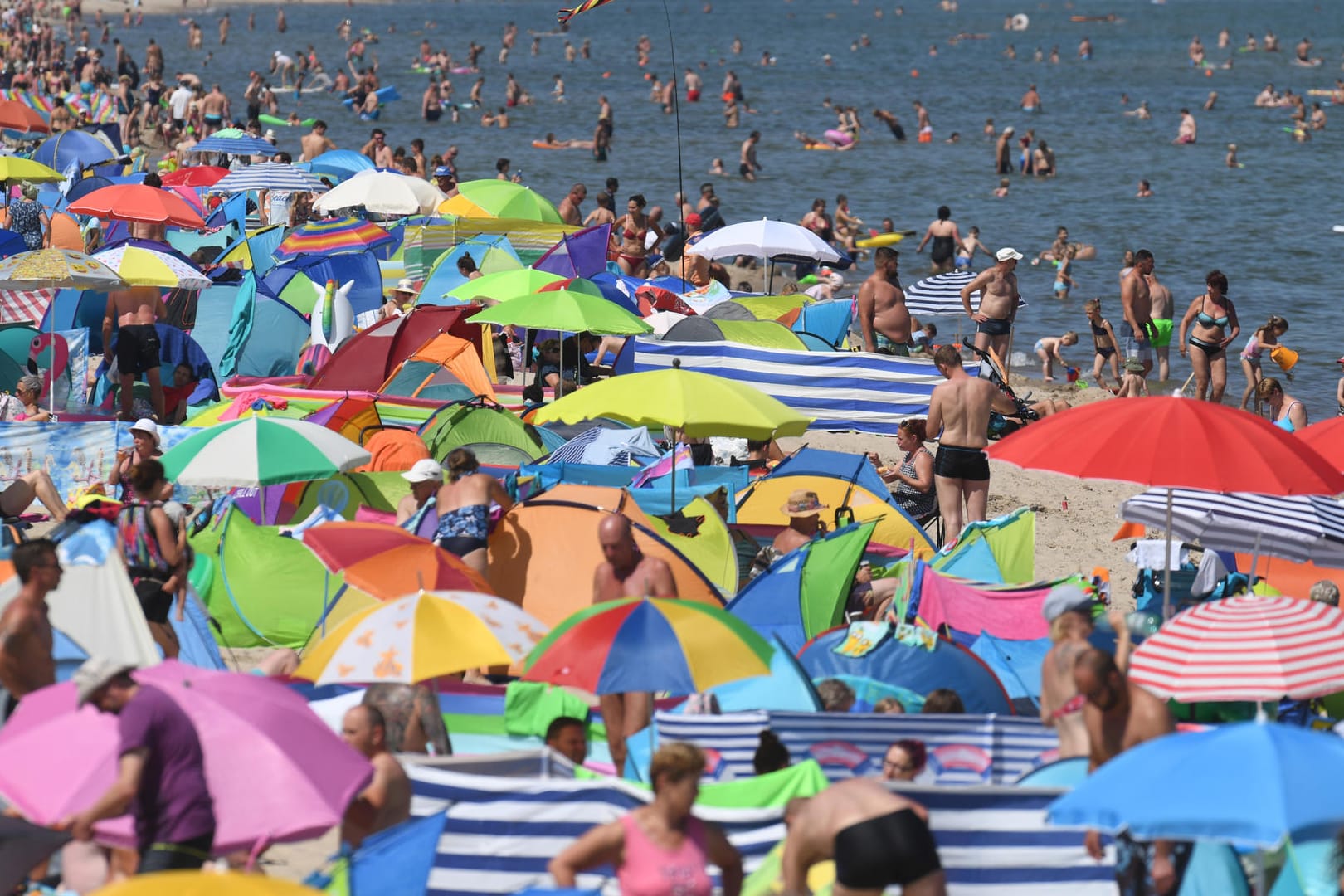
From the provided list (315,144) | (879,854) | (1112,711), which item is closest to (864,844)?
(879,854)

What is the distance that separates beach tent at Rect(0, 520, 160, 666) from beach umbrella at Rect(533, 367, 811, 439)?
2.82 m

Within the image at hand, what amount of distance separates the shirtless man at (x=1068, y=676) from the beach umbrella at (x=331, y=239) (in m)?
10.1

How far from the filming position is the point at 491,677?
758 centimetres

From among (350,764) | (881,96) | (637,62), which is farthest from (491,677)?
(637,62)

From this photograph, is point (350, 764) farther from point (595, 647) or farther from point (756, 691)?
point (756, 691)

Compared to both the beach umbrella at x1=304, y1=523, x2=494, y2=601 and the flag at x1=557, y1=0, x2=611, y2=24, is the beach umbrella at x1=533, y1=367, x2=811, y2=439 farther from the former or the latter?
the flag at x1=557, y1=0, x2=611, y2=24

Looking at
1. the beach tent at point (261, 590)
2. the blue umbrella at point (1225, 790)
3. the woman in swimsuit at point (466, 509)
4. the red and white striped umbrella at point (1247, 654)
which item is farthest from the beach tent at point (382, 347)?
the blue umbrella at point (1225, 790)

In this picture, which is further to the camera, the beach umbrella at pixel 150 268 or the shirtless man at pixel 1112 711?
the beach umbrella at pixel 150 268

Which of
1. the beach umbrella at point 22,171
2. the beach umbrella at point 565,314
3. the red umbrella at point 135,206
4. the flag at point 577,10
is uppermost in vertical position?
the flag at point 577,10

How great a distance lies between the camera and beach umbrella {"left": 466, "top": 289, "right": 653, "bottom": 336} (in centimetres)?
1047

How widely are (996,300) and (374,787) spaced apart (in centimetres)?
988

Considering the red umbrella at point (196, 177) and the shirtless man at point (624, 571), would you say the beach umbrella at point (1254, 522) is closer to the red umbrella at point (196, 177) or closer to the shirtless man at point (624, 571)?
the shirtless man at point (624, 571)

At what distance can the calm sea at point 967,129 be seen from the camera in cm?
2534

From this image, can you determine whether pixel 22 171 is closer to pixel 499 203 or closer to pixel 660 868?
pixel 499 203
